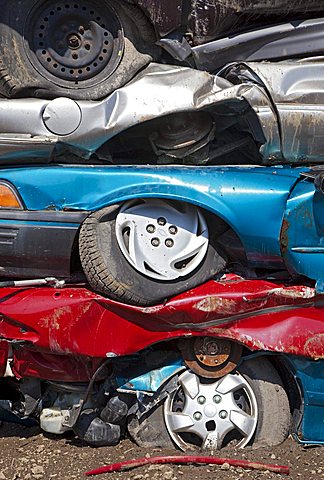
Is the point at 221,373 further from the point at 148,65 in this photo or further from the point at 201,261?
the point at 148,65

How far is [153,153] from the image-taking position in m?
4.79

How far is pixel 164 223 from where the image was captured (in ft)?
13.8

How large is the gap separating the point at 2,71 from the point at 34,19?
331 millimetres

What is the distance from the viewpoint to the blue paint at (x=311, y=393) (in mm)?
4344

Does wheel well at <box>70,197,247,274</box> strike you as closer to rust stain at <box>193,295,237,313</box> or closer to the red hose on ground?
rust stain at <box>193,295,237,313</box>

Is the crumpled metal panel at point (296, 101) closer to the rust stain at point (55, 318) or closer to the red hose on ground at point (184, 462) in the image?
the rust stain at point (55, 318)

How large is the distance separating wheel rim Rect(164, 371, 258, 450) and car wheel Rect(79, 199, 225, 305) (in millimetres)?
553

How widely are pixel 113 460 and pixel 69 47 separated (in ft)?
7.31

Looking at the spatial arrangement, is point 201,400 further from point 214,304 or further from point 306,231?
point 306,231

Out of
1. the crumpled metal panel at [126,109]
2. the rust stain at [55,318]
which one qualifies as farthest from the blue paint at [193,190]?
the rust stain at [55,318]

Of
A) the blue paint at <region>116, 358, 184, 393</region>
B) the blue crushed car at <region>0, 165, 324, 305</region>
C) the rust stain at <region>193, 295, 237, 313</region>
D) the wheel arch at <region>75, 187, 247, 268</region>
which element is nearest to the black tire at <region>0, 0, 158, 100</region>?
the blue crushed car at <region>0, 165, 324, 305</region>

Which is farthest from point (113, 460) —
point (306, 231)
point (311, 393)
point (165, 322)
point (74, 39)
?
point (74, 39)

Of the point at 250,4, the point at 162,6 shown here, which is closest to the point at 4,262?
the point at 162,6

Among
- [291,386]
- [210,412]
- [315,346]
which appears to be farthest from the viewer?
[291,386]
